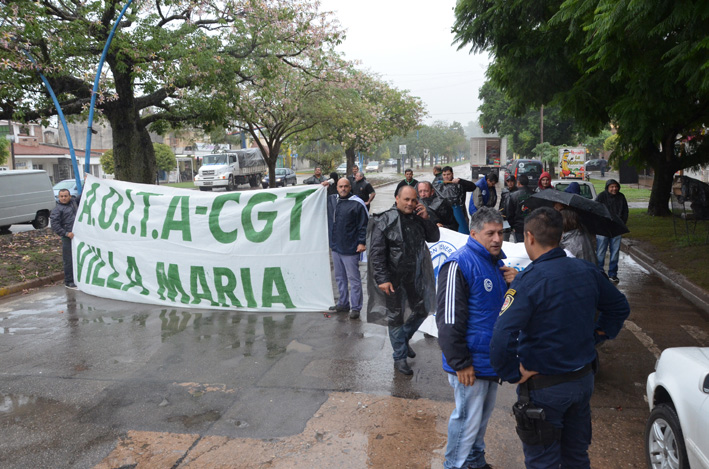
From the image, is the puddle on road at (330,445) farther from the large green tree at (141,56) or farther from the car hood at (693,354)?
the large green tree at (141,56)

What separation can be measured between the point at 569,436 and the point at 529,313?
69 centimetres

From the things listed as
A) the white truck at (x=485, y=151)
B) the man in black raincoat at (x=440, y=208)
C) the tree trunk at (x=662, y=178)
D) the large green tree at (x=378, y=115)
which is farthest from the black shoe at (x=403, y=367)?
the white truck at (x=485, y=151)

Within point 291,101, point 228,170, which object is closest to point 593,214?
point 291,101

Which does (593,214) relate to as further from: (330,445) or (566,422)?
(330,445)

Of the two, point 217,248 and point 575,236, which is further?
point 217,248

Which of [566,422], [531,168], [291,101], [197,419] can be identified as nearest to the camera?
[566,422]

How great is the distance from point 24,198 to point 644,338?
1797cm

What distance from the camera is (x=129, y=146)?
599 inches

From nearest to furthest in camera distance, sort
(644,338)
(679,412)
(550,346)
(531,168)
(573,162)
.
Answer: (550,346) < (679,412) < (644,338) < (531,168) < (573,162)

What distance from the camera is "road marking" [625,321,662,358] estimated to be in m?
6.00

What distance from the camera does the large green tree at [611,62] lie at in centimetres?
629

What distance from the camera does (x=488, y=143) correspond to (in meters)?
50.5

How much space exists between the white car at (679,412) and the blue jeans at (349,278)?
411cm

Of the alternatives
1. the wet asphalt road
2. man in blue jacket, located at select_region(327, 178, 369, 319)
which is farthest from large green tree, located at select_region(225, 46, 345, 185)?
the wet asphalt road
